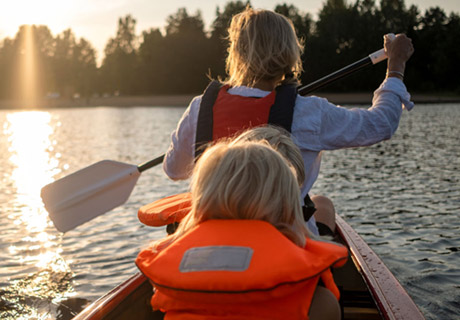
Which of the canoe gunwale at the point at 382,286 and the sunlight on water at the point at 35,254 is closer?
the canoe gunwale at the point at 382,286

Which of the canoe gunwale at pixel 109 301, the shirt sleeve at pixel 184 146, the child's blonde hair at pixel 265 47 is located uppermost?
the child's blonde hair at pixel 265 47

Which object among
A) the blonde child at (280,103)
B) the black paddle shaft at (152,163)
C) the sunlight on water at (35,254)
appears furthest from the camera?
the sunlight on water at (35,254)

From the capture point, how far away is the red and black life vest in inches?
83.7

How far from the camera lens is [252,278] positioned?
1.42m

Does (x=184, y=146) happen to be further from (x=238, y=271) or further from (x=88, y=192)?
(x=88, y=192)

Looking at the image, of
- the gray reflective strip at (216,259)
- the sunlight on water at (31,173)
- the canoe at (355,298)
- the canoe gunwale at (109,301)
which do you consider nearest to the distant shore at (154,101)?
the sunlight on water at (31,173)

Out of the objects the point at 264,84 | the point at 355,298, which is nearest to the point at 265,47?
the point at 264,84

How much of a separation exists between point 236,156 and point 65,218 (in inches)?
114

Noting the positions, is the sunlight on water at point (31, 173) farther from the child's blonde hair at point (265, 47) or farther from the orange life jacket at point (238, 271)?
the orange life jacket at point (238, 271)

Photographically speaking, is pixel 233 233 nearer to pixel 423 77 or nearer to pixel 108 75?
pixel 423 77

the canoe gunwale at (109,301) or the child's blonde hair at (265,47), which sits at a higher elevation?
the child's blonde hair at (265,47)

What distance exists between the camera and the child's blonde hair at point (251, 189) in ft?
5.15

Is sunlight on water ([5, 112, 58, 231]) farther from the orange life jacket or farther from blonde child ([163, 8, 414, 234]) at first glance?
the orange life jacket

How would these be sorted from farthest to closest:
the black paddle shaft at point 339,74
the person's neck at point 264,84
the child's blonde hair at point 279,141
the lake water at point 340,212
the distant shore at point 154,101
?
the distant shore at point 154,101 → the lake water at point 340,212 → the black paddle shaft at point 339,74 → the person's neck at point 264,84 → the child's blonde hair at point 279,141
